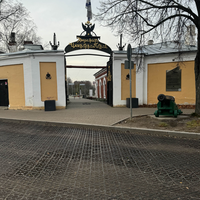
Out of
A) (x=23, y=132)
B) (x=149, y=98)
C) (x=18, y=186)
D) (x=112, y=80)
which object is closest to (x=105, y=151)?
(x=18, y=186)

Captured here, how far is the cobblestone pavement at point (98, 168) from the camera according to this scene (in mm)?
2598

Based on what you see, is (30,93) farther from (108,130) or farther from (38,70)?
(108,130)

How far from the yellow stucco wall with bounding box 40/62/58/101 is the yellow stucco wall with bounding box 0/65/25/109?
1.57 m

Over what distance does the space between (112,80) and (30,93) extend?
20.0ft

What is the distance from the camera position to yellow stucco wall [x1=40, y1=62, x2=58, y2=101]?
12305mm

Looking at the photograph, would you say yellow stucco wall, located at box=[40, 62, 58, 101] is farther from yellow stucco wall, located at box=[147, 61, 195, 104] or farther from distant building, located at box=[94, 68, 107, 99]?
distant building, located at box=[94, 68, 107, 99]

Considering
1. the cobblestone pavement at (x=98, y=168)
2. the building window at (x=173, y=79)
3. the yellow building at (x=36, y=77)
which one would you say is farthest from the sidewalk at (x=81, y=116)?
the building window at (x=173, y=79)

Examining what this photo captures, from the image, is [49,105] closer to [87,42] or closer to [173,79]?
[87,42]

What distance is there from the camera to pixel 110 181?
2.92 metres

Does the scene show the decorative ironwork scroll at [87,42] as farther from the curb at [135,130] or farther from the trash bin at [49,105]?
the curb at [135,130]

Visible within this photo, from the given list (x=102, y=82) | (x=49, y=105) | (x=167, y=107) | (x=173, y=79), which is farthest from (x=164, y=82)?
(x=102, y=82)

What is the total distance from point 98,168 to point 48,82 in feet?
33.0

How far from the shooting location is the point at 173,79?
12984 millimetres

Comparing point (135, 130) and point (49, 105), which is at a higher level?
point (49, 105)
